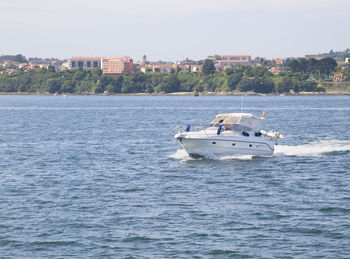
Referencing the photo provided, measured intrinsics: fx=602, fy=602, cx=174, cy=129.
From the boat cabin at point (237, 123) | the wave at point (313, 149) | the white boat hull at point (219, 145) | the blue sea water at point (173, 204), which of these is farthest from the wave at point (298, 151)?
the boat cabin at point (237, 123)

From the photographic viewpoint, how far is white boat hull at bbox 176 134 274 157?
47.7 m

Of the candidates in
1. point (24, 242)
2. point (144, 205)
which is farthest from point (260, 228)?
point (24, 242)

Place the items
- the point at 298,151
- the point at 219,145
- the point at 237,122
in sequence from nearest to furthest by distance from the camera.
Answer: the point at 219,145 → the point at 237,122 → the point at 298,151

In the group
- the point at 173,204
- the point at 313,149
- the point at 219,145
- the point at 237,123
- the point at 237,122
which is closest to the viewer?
the point at 173,204

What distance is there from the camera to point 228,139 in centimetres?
4784

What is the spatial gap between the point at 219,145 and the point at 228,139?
2.83ft

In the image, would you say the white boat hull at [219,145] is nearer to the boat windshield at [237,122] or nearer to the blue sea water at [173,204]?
the blue sea water at [173,204]

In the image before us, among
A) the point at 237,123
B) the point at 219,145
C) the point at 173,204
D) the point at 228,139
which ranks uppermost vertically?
the point at 237,123

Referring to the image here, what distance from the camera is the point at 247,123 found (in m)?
50.7

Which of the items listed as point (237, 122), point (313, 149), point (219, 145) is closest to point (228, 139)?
point (219, 145)

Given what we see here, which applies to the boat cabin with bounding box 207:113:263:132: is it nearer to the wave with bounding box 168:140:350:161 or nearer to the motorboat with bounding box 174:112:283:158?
the motorboat with bounding box 174:112:283:158

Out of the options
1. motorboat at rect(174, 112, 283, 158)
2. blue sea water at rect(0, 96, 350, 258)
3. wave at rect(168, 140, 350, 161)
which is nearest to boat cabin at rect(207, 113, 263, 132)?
motorboat at rect(174, 112, 283, 158)

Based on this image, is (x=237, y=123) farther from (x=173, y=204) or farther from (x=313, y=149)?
(x=173, y=204)

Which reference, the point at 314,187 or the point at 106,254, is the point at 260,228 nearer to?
the point at 106,254
